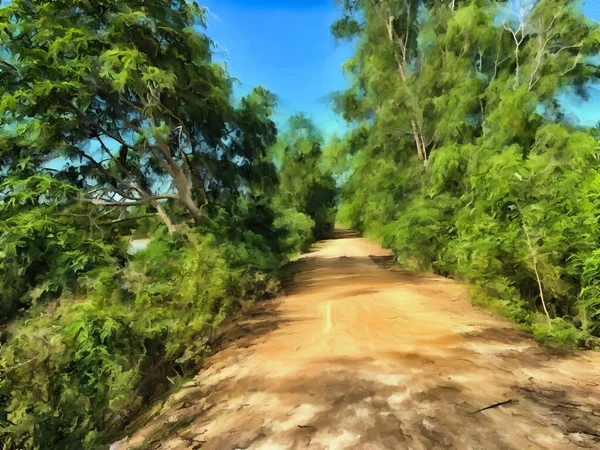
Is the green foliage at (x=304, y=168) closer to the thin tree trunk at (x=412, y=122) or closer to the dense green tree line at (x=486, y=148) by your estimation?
the dense green tree line at (x=486, y=148)

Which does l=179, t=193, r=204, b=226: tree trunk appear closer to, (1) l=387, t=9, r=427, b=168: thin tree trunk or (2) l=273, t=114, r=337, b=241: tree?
(1) l=387, t=9, r=427, b=168: thin tree trunk

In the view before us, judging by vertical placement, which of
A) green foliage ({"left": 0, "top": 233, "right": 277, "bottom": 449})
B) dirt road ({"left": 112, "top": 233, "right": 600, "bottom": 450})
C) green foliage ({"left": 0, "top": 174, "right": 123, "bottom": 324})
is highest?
green foliage ({"left": 0, "top": 174, "right": 123, "bottom": 324})

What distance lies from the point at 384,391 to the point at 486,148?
27.9 feet

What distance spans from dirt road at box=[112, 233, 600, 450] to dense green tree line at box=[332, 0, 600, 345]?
2.82ft

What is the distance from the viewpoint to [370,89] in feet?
51.1

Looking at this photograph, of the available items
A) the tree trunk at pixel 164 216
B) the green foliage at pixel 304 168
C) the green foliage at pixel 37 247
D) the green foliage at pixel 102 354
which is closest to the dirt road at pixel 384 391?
the green foliage at pixel 102 354

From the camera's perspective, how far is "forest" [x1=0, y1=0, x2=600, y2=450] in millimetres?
3936

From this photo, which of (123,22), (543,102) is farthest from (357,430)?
(543,102)

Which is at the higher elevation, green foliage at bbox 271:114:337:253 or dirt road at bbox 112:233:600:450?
green foliage at bbox 271:114:337:253

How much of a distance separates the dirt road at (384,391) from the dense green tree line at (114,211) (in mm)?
596

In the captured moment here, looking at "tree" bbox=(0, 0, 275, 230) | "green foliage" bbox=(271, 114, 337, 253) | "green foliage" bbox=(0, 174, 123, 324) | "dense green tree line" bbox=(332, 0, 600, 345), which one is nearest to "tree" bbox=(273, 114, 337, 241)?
"green foliage" bbox=(271, 114, 337, 253)

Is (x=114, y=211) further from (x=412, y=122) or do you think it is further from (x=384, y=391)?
(x=412, y=122)

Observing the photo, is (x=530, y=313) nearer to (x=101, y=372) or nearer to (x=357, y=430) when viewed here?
(x=357, y=430)

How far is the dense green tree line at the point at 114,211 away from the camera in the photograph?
3203mm
